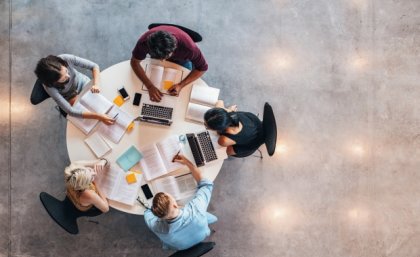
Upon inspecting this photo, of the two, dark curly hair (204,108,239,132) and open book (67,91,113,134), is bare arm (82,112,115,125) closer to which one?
open book (67,91,113,134)

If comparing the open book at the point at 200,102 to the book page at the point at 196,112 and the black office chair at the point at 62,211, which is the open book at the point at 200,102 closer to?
the book page at the point at 196,112

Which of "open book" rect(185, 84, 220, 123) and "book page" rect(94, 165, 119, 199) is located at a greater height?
"open book" rect(185, 84, 220, 123)

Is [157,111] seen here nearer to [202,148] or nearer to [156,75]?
[156,75]

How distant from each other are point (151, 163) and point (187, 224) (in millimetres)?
545

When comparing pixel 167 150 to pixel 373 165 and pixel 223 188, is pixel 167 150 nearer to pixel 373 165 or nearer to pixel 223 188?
pixel 223 188

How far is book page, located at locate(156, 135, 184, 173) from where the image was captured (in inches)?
114

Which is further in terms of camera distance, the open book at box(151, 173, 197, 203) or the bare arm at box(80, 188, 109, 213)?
the open book at box(151, 173, 197, 203)

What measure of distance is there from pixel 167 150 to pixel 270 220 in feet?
4.94

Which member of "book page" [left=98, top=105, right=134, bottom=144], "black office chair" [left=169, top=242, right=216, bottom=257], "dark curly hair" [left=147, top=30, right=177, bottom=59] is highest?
"dark curly hair" [left=147, top=30, right=177, bottom=59]

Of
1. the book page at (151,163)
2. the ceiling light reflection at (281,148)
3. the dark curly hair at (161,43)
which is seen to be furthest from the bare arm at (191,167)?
the ceiling light reflection at (281,148)

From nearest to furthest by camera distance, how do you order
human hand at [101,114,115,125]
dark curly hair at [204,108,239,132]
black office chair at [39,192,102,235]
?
dark curly hair at [204,108,239,132] → black office chair at [39,192,102,235] → human hand at [101,114,115,125]

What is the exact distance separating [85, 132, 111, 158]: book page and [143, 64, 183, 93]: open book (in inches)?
20.1

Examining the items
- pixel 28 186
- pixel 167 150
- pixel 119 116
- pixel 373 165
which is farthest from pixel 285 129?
pixel 28 186

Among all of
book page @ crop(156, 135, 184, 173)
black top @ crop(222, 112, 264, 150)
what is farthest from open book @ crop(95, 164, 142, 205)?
black top @ crop(222, 112, 264, 150)
